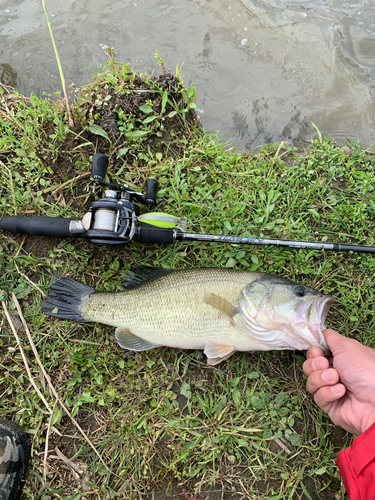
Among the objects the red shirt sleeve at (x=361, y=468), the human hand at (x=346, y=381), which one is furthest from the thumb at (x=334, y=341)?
the red shirt sleeve at (x=361, y=468)

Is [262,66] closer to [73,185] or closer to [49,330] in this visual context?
[73,185]

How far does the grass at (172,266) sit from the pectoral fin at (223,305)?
0.59 meters

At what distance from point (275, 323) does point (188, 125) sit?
7.86 feet

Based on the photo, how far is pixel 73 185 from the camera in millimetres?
3268

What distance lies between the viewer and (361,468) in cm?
193

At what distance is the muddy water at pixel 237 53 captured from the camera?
3965 mm

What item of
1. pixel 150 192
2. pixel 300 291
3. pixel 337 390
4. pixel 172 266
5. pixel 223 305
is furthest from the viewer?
pixel 172 266

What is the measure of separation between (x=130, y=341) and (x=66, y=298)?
0.79m

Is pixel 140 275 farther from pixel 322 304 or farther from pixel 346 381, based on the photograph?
pixel 346 381

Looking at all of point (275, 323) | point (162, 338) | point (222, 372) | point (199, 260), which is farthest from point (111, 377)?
point (275, 323)

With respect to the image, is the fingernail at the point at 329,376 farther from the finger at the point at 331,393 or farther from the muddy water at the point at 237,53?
the muddy water at the point at 237,53

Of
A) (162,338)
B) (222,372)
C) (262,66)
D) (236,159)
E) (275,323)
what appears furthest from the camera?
(262,66)

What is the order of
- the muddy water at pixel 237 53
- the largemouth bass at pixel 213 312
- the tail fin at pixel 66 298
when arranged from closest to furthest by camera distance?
the largemouth bass at pixel 213 312
the tail fin at pixel 66 298
the muddy water at pixel 237 53

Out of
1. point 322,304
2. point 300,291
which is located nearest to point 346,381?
point 322,304
